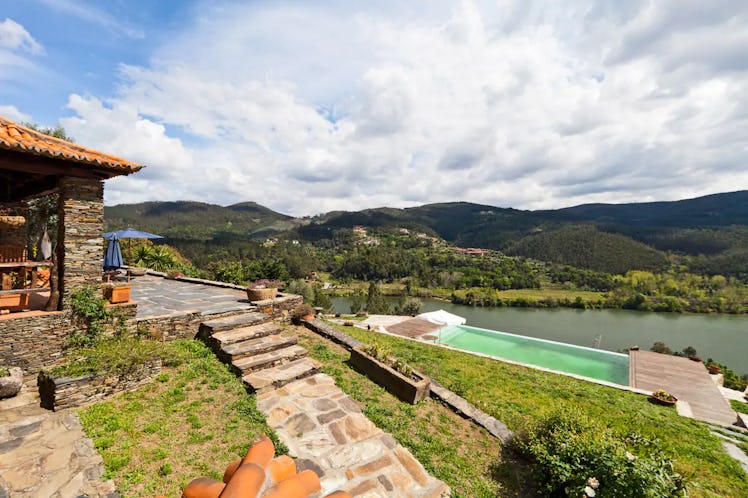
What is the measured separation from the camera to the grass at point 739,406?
10.1 meters

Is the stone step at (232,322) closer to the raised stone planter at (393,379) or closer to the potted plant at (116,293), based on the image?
the potted plant at (116,293)

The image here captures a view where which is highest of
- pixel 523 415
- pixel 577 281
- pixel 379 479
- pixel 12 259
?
pixel 12 259

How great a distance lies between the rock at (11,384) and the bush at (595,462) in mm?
7478

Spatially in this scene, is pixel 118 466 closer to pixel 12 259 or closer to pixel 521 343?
pixel 12 259

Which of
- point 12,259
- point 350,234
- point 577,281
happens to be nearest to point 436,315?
point 12,259

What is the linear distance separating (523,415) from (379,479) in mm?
3787

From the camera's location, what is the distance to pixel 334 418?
470 centimetres

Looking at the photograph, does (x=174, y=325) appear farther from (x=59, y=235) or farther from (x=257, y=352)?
(x=59, y=235)

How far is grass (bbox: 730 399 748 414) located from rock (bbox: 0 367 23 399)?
18.5 metres

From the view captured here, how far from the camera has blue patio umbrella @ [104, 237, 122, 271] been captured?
9.33 meters

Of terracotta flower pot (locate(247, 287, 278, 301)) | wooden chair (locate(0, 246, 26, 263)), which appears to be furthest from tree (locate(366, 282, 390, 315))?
wooden chair (locate(0, 246, 26, 263))

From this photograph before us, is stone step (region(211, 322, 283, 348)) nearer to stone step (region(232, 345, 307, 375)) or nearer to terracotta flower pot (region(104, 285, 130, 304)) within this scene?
stone step (region(232, 345, 307, 375))

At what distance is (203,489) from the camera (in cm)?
160

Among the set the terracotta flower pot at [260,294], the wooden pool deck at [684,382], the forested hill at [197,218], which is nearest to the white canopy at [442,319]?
the wooden pool deck at [684,382]
